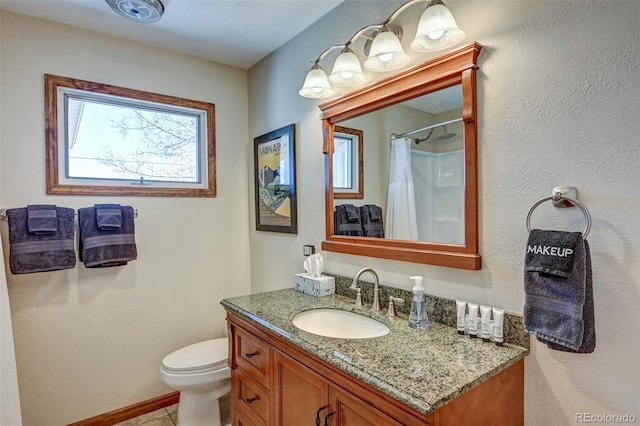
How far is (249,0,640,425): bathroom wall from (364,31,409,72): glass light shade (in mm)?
96

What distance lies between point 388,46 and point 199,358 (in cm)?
194

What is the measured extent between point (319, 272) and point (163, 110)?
160 cm

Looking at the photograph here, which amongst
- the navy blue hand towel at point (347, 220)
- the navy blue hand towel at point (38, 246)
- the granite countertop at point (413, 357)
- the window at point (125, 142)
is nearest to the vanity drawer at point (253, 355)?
the granite countertop at point (413, 357)

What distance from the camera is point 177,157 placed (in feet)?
8.21

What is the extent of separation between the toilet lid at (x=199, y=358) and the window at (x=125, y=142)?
105 centimetres

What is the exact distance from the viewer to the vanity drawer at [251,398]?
1485 millimetres

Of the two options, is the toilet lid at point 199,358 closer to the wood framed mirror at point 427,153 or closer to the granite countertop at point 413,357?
the granite countertop at point 413,357

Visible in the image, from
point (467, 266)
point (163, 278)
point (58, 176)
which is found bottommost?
point (163, 278)

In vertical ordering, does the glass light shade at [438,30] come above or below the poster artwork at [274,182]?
above

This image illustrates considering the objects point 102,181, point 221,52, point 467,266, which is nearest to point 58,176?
point 102,181

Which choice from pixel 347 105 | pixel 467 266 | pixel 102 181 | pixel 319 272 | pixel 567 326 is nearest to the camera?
pixel 567 326

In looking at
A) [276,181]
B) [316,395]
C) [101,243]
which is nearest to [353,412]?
[316,395]

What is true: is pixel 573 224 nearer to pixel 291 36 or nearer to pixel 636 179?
pixel 636 179

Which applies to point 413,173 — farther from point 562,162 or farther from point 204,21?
point 204,21
